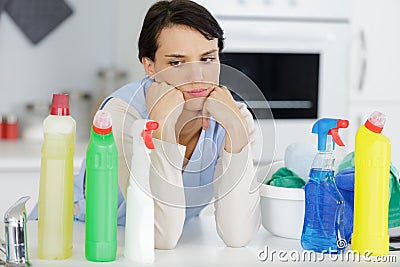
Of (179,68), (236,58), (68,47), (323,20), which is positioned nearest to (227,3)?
(236,58)

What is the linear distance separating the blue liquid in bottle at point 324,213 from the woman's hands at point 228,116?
142 millimetres

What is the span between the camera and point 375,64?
9.53ft

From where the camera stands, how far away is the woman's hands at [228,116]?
4.19 ft

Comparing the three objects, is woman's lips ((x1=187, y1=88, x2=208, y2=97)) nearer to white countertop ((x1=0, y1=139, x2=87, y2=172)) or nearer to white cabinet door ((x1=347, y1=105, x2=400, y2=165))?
white countertop ((x1=0, y1=139, x2=87, y2=172))

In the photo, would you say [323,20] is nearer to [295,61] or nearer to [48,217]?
[295,61]

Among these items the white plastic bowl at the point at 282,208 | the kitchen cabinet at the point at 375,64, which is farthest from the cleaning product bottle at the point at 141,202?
the kitchen cabinet at the point at 375,64

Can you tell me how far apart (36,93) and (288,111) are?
1.07 m

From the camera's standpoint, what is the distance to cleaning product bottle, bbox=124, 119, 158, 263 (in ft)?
3.77

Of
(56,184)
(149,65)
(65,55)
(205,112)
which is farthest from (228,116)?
(65,55)

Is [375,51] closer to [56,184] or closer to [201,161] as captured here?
[201,161]

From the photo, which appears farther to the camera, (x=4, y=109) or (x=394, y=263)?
(x=4, y=109)

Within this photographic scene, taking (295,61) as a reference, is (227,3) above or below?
above

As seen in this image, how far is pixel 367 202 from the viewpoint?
1212 mm

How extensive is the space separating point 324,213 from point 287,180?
156mm
